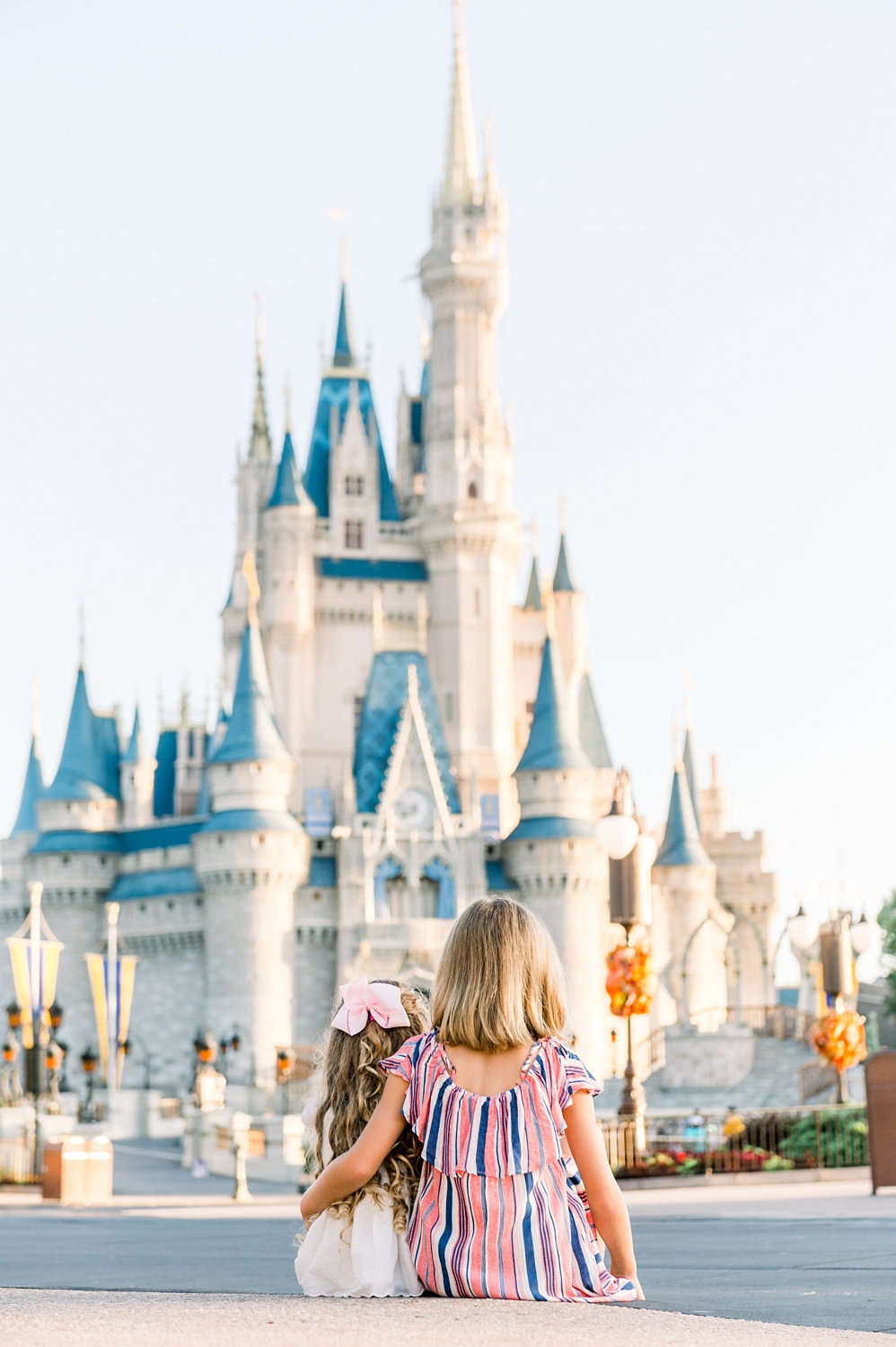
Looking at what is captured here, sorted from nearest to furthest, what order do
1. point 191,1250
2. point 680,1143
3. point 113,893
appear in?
point 191,1250 → point 680,1143 → point 113,893

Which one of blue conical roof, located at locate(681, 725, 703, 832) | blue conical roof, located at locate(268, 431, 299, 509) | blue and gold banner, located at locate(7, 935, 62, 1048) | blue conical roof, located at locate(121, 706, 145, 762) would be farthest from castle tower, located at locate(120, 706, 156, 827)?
blue and gold banner, located at locate(7, 935, 62, 1048)

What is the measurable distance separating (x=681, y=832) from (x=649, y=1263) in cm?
5977

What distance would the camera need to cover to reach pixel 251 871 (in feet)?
206

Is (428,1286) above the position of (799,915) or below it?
below

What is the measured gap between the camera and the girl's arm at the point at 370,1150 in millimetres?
6367

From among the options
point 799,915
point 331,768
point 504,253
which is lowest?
point 799,915

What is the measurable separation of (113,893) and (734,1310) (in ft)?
202

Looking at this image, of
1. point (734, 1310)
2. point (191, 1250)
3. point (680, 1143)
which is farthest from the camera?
point (680, 1143)

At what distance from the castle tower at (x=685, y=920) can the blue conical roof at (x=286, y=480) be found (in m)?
16.6

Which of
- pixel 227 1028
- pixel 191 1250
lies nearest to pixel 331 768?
pixel 227 1028

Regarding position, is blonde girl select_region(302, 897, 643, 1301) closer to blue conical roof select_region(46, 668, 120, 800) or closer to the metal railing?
the metal railing

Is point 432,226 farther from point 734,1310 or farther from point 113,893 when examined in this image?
point 734,1310

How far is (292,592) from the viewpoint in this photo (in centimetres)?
7238

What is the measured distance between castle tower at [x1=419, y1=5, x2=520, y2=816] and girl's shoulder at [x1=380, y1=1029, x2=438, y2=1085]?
65440 millimetres
